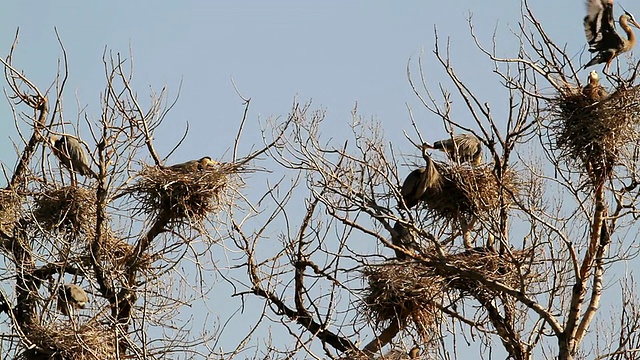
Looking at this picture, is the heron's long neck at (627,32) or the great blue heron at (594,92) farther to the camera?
the heron's long neck at (627,32)

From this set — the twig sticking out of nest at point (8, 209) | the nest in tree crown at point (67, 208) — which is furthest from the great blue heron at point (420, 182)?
the twig sticking out of nest at point (8, 209)

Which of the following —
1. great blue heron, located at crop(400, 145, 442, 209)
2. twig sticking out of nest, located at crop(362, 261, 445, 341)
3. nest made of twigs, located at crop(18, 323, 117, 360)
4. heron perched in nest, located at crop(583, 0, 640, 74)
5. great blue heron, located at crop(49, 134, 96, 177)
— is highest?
heron perched in nest, located at crop(583, 0, 640, 74)

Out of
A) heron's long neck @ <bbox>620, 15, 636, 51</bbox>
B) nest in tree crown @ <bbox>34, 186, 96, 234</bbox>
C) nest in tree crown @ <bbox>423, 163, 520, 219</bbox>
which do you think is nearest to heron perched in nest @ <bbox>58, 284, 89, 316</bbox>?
nest in tree crown @ <bbox>34, 186, 96, 234</bbox>

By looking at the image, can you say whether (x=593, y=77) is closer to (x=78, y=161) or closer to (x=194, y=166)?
(x=194, y=166)

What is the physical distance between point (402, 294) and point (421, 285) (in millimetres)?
183

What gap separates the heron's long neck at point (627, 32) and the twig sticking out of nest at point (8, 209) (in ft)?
19.4

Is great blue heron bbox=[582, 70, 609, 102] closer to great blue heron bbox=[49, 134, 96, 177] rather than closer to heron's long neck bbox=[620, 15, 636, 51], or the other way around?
heron's long neck bbox=[620, 15, 636, 51]

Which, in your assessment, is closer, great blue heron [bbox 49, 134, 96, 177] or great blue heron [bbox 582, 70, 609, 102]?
great blue heron [bbox 582, 70, 609, 102]

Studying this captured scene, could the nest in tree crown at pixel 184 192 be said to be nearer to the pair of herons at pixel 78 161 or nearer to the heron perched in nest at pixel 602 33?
the pair of herons at pixel 78 161

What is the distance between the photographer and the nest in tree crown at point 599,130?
37.0ft

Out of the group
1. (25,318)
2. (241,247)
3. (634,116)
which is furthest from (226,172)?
(634,116)

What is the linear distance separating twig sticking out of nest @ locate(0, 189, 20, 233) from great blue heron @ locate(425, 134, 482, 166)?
13.0 ft

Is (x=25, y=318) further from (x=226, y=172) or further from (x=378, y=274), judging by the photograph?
(x=378, y=274)

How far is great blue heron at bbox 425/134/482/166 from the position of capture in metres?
13.3
